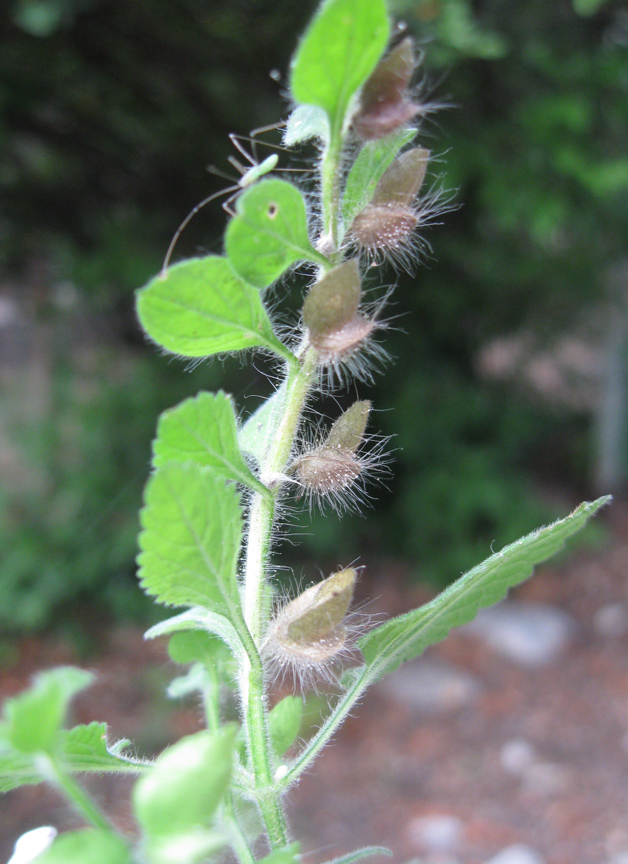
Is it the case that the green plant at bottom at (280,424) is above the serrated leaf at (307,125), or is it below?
below

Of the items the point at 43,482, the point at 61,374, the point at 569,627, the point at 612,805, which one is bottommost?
the point at 612,805

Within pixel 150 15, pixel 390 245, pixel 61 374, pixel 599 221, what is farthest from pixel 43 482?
pixel 390 245

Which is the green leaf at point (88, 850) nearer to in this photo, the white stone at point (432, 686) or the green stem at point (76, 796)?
the green stem at point (76, 796)

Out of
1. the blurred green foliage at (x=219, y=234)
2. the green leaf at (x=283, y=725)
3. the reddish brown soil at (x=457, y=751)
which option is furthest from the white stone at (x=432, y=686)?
the green leaf at (x=283, y=725)

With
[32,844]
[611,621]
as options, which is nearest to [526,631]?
[611,621]

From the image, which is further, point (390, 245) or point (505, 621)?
point (505, 621)

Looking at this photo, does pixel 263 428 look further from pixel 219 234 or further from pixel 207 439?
pixel 219 234

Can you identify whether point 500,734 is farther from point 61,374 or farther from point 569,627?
point 61,374
